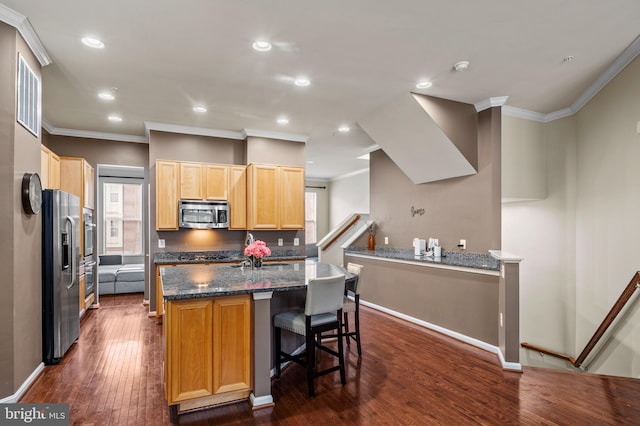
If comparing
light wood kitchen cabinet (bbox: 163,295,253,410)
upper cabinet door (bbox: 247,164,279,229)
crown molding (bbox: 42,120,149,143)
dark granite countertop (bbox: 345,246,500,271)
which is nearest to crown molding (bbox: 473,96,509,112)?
dark granite countertop (bbox: 345,246,500,271)

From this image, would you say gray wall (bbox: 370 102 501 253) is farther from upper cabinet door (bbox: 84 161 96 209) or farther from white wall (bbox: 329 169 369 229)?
upper cabinet door (bbox: 84 161 96 209)

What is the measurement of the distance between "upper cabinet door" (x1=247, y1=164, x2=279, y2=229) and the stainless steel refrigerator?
2335 mm

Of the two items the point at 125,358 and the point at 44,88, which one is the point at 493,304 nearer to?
the point at 125,358

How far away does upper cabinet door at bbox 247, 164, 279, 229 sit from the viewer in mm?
5379

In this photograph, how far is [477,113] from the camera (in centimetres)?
437

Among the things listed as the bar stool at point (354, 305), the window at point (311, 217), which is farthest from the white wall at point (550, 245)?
the window at point (311, 217)

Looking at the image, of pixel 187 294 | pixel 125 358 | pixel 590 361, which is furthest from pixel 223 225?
pixel 590 361

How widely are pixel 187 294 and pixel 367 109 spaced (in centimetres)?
324

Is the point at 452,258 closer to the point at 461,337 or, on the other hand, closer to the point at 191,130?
the point at 461,337

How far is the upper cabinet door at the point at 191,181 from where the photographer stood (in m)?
5.20

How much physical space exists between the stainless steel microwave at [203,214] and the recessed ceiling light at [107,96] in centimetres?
161

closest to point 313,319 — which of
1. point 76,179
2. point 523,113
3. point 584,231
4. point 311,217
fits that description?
point 584,231

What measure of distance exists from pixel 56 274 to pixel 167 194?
1.96 metres

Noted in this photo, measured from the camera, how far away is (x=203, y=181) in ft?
17.4
